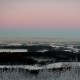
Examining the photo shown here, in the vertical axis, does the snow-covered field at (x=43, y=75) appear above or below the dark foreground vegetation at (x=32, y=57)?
below

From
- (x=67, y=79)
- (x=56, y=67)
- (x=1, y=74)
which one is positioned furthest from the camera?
(x=56, y=67)

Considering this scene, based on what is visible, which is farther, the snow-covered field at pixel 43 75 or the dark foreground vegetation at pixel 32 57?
the dark foreground vegetation at pixel 32 57

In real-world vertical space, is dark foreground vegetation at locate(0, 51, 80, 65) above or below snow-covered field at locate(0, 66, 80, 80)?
above

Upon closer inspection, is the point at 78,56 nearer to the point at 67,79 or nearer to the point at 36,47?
the point at 36,47

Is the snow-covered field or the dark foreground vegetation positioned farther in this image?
the dark foreground vegetation

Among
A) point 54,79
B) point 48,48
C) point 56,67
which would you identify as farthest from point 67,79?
point 48,48

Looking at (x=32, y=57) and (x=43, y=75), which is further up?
(x=32, y=57)

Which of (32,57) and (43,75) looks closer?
(43,75)

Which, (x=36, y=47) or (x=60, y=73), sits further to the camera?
(x=36, y=47)
